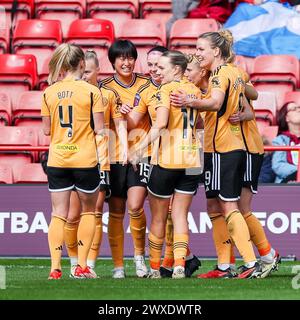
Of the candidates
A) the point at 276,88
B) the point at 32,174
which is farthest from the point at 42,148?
the point at 276,88

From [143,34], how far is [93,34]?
2.18 ft

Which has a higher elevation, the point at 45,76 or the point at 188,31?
the point at 188,31

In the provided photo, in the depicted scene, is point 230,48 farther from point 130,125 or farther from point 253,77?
point 253,77

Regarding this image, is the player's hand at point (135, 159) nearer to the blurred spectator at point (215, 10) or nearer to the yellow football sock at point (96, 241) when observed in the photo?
the yellow football sock at point (96, 241)

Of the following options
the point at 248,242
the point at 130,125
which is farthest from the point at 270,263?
the point at 130,125

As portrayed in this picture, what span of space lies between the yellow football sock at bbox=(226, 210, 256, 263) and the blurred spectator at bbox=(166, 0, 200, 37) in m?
6.63

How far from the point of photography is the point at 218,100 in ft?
30.5

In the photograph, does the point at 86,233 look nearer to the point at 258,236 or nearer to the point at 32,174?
the point at 258,236

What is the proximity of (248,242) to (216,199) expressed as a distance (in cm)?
52

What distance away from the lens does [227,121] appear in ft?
31.4

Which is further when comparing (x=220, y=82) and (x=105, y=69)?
(x=105, y=69)

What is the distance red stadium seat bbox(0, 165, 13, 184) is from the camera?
43.3ft

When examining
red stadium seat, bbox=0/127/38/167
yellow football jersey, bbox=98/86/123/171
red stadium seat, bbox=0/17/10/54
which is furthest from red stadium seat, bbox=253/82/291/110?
yellow football jersey, bbox=98/86/123/171

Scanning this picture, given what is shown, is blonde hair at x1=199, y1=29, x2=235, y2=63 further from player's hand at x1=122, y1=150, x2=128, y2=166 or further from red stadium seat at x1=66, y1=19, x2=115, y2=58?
red stadium seat at x1=66, y1=19, x2=115, y2=58
